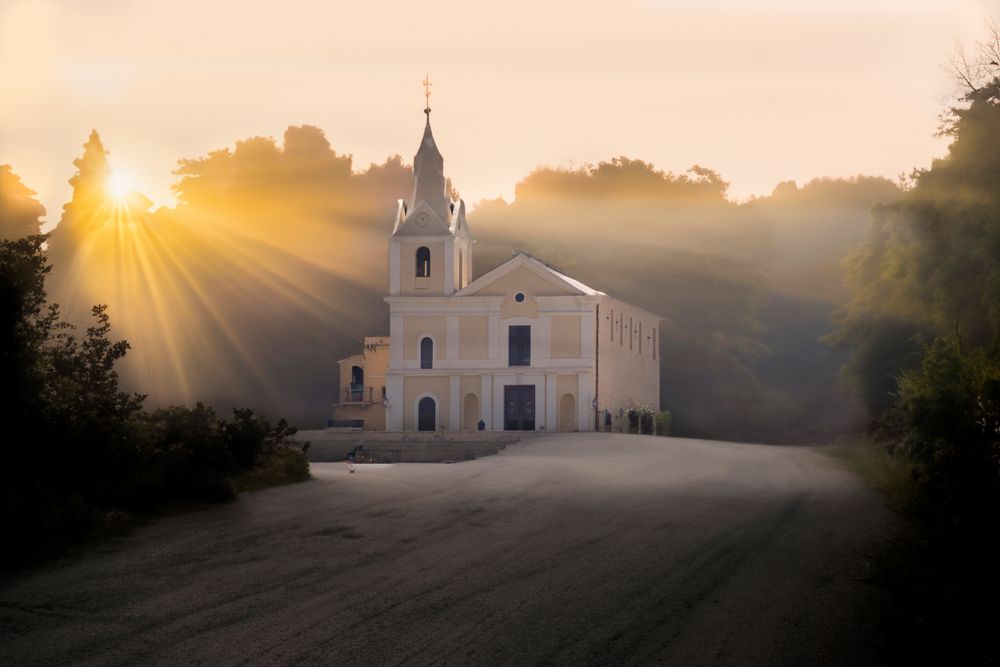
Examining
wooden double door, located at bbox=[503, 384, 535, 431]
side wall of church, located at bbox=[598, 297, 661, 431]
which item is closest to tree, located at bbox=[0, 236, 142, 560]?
wooden double door, located at bbox=[503, 384, 535, 431]

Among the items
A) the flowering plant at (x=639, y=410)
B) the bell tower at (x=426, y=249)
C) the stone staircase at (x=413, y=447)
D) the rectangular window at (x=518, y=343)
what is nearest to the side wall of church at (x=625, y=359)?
the flowering plant at (x=639, y=410)

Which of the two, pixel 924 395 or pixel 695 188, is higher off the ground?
pixel 695 188

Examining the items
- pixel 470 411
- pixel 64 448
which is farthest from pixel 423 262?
pixel 64 448

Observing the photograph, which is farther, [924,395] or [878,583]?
[924,395]

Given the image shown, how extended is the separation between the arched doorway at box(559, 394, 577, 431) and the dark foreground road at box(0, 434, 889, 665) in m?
32.8

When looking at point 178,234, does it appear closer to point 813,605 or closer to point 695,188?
point 695,188

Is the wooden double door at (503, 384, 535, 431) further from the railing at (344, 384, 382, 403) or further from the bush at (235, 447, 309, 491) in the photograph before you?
the bush at (235, 447, 309, 491)

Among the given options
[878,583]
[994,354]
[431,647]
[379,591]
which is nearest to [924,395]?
[994,354]

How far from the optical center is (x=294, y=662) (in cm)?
1012

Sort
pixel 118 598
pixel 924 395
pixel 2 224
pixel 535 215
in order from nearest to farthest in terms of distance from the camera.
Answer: pixel 118 598, pixel 924 395, pixel 2 224, pixel 535 215

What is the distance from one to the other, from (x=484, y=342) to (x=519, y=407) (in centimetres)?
321

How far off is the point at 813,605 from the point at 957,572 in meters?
1.48

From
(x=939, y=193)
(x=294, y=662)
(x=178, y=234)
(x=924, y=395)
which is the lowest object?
(x=294, y=662)

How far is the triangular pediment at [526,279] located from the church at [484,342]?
0.14 feet
